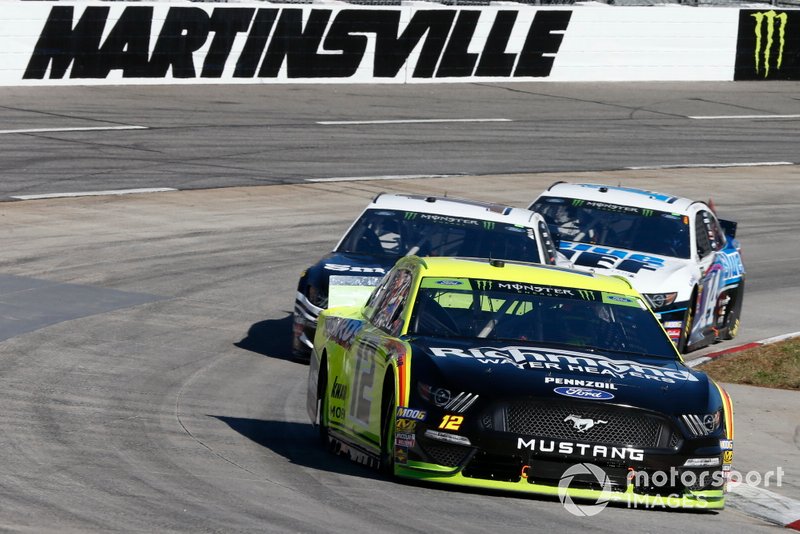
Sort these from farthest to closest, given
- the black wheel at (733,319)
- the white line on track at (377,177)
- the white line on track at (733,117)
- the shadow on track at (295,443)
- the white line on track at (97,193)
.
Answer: the white line on track at (733,117) → the white line on track at (377,177) → the white line on track at (97,193) → the black wheel at (733,319) → the shadow on track at (295,443)

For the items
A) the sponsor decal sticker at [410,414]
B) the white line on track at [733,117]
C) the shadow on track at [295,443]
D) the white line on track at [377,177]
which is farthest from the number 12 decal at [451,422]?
the white line on track at [733,117]

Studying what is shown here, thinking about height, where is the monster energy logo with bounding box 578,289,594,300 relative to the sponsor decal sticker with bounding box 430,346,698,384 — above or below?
above

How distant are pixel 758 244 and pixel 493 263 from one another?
1342 centimetres

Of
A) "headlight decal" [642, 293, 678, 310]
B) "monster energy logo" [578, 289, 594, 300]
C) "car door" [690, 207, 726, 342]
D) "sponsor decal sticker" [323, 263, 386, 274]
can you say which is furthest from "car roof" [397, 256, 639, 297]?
"car door" [690, 207, 726, 342]

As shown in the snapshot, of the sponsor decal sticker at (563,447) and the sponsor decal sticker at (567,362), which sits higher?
the sponsor decal sticker at (567,362)

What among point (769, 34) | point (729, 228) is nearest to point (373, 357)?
point (729, 228)

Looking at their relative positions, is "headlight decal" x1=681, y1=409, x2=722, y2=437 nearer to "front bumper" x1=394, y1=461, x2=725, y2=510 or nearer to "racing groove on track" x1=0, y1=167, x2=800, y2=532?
"front bumper" x1=394, y1=461, x2=725, y2=510

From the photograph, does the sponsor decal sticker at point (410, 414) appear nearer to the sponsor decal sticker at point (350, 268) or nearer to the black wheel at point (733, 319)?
the sponsor decal sticker at point (350, 268)

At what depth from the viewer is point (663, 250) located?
15398 millimetres

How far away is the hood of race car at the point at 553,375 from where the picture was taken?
8.05m

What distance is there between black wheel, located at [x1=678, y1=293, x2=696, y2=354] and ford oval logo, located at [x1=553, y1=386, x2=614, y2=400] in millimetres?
6409

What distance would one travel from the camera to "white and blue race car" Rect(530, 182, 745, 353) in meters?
14.4

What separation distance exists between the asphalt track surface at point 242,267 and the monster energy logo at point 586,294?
1583 millimetres

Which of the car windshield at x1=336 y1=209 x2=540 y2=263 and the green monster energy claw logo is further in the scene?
the green monster energy claw logo
